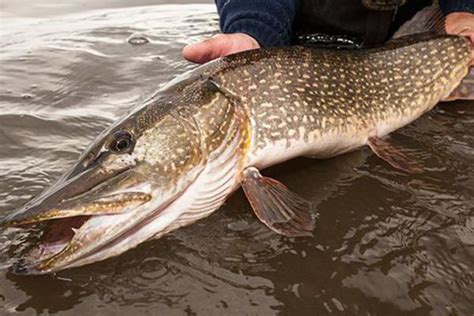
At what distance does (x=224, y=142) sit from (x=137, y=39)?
2.58 meters

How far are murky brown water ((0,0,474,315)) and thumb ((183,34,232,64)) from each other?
2.02 feet

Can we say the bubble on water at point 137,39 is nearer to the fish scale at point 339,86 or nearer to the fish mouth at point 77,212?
the fish scale at point 339,86

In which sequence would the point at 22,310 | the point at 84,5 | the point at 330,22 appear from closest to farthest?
the point at 22,310
the point at 330,22
the point at 84,5

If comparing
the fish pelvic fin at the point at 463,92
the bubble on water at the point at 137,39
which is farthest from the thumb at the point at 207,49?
the bubble on water at the point at 137,39

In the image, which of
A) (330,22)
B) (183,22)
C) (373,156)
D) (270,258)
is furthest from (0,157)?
(183,22)

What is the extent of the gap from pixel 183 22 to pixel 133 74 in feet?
5.43

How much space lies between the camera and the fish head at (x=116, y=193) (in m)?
1.52

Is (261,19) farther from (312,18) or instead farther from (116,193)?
(116,193)

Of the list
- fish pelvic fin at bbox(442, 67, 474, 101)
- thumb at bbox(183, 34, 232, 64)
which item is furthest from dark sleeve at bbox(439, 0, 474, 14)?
thumb at bbox(183, 34, 232, 64)

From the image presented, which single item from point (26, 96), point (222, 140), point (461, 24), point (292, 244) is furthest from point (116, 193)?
point (461, 24)

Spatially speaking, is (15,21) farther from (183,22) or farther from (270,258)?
(270,258)

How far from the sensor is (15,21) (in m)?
4.86

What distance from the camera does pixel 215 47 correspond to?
250cm

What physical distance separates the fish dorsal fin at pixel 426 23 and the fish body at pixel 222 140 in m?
0.30
